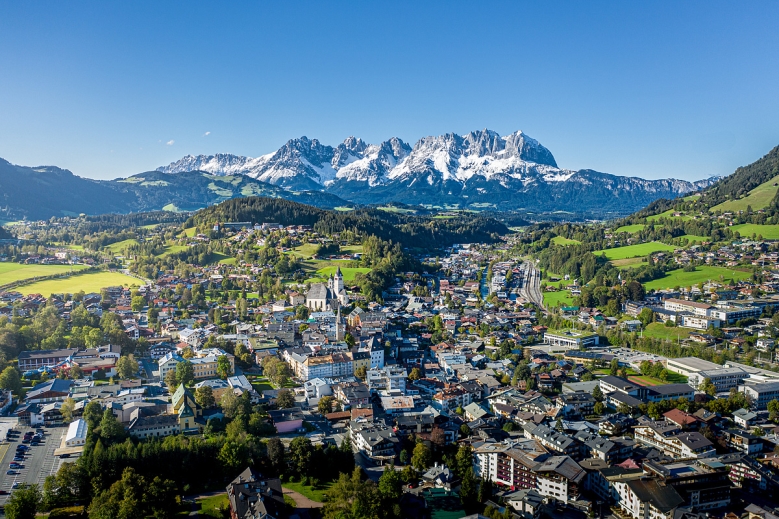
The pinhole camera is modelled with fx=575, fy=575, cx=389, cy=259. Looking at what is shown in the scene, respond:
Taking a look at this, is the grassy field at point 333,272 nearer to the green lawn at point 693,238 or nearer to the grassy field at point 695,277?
the grassy field at point 695,277

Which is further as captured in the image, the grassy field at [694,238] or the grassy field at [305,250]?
the grassy field at [694,238]

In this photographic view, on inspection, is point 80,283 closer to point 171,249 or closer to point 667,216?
point 171,249

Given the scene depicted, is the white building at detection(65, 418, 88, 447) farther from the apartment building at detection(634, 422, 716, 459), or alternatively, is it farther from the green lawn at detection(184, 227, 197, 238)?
the green lawn at detection(184, 227, 197, 238)

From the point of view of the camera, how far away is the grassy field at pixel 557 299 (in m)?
47.8

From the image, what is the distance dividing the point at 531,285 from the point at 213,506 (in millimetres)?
43827

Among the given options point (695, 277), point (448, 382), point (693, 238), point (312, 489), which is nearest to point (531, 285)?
point (695, 277)

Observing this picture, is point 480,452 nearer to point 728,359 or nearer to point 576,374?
point 576,374

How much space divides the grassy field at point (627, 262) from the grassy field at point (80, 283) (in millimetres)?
45847

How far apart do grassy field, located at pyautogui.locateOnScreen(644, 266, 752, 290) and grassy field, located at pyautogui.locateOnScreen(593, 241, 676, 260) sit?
27.0 ft

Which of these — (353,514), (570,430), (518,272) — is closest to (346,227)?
(518,272)

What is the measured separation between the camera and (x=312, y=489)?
1898 cm

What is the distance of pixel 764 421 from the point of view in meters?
24.5

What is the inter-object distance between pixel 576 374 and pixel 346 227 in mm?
46960

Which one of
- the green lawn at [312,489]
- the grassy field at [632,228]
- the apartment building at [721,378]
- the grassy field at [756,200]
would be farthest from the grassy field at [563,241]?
the green lawn at [312,489]
